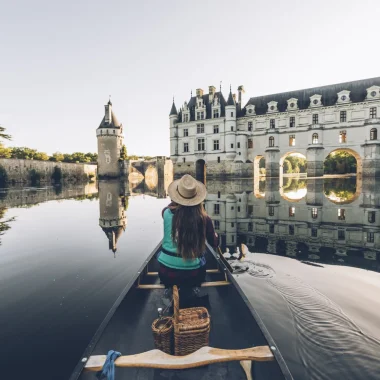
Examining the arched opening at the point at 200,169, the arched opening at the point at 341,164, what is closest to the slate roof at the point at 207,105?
the arched opening at the point at 200,169

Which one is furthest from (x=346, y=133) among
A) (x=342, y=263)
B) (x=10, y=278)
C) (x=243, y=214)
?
(x=10, y=278)

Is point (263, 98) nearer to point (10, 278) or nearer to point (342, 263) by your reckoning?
point (342, 263)

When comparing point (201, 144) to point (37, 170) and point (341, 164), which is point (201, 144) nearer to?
point (37, 170)

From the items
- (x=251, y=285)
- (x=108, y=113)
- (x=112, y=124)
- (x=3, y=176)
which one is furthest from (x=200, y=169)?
(x=251, y=285)

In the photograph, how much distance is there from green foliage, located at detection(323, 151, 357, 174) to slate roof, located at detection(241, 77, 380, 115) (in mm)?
20530

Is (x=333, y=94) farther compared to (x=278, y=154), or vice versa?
(x=278, y=154)

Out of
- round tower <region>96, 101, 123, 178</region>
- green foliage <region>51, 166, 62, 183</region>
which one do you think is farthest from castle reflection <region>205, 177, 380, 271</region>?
green foliage <region>51, 166, 62, 183</region>

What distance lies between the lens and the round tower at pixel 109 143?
46.7 metres

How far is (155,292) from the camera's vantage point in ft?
13.3

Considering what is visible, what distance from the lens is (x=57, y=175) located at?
46469 millimetres

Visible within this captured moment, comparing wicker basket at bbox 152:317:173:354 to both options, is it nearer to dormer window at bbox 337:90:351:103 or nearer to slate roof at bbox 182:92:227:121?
slate roof at bbox 182:92:227:121

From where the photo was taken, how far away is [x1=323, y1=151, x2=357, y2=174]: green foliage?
164 feet

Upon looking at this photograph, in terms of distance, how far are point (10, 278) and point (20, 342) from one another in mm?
2702

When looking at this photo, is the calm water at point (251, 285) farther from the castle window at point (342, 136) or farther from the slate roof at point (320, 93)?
the slate roof at point (320, 93)
